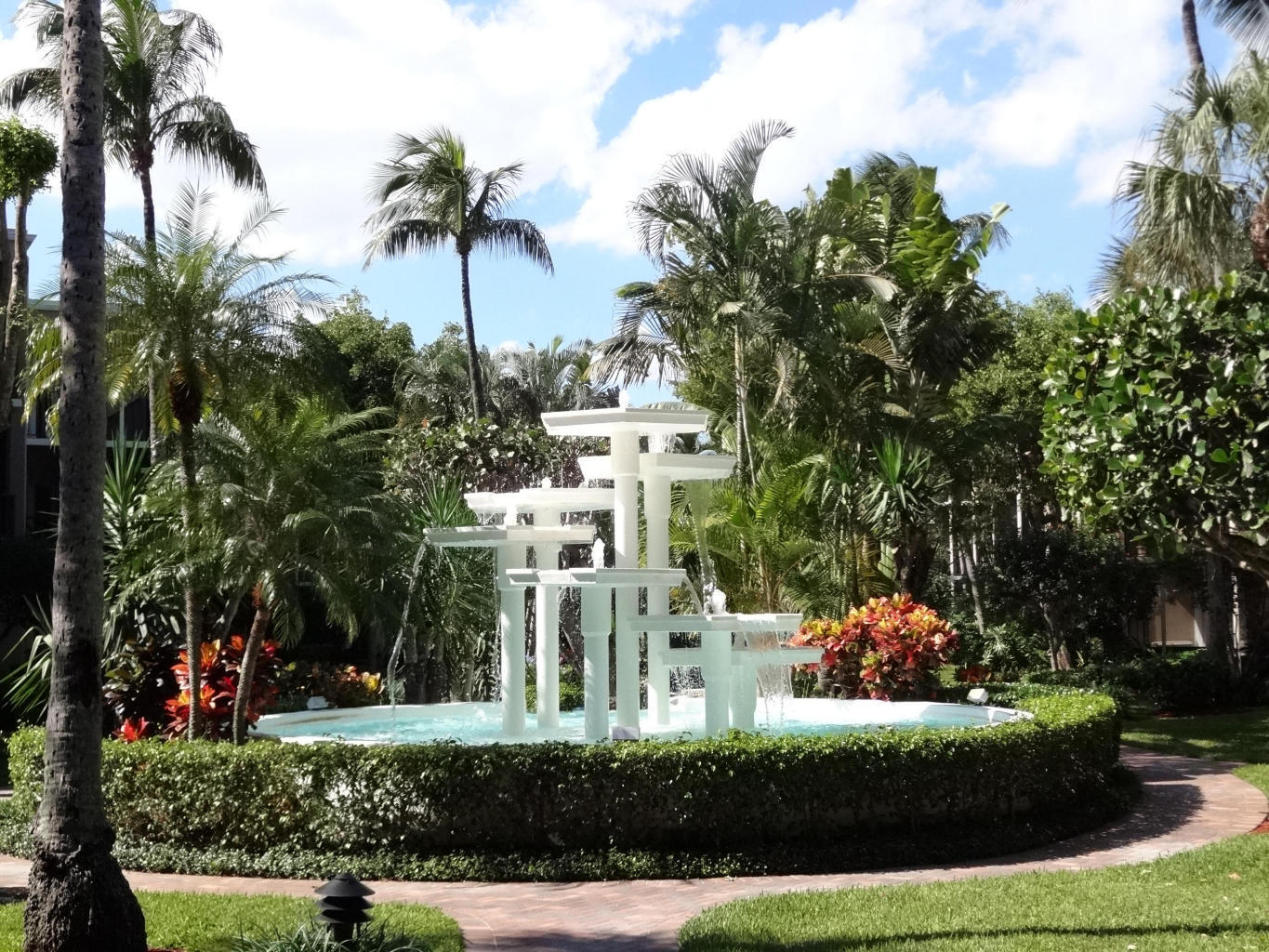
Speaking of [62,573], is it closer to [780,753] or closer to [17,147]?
[780,753]

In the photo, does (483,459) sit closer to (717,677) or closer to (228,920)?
(717,677)

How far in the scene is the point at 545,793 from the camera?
9961 mm

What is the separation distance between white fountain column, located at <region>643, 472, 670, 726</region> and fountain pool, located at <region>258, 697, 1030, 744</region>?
10.2 inches

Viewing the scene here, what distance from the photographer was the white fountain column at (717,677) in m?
12.3

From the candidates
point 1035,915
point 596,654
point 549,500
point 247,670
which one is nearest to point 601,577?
point 596,654

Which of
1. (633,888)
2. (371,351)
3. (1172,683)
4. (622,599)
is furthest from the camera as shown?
(371,351)

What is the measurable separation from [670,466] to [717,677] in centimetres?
235

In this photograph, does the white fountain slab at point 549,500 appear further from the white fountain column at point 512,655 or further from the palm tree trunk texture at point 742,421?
the palm tree trunk texture at point 742,421

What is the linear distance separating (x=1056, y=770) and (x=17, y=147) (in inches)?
594

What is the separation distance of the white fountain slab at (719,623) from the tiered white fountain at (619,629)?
0.01 m

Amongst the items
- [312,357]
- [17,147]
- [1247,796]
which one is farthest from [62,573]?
[17,147]

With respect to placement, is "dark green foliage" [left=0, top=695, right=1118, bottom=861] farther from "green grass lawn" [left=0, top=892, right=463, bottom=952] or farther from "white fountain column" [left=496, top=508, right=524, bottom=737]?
"white fountain column" [left=496, top=508, right=524, bottom=737]

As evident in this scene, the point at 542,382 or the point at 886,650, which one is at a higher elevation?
the point at 542,382

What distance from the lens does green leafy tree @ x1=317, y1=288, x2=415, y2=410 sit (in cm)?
4053
